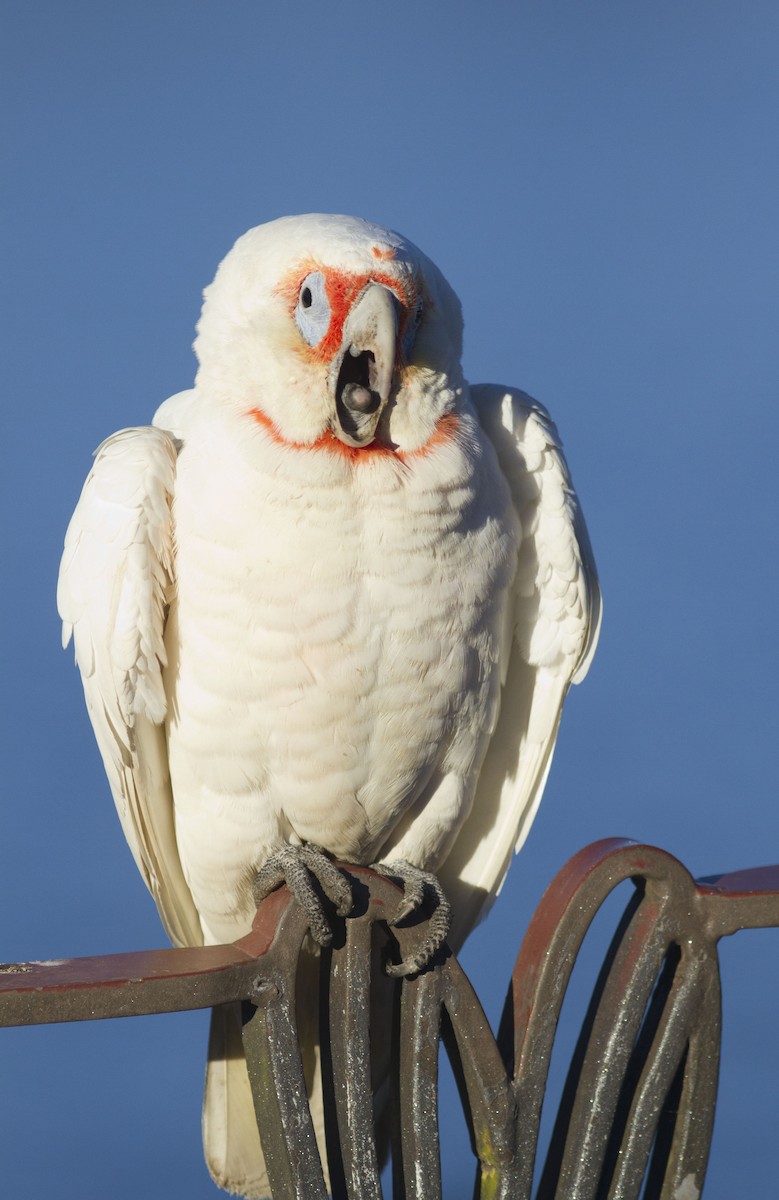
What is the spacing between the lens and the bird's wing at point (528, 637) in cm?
238

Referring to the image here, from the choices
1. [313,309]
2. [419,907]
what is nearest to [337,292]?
[313,309]

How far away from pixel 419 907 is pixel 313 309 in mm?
893

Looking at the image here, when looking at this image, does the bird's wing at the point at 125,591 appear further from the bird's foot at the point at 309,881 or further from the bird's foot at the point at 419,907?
the bird's foot at the point at 419,907

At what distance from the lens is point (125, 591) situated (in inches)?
84.7

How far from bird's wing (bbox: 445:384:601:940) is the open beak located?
0.41m

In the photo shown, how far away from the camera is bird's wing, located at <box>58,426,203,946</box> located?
2.14 meters

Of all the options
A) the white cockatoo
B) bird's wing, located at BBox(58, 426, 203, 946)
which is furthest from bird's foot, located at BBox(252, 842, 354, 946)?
bird's wing, located at BBox(58, 426, 203, 946)

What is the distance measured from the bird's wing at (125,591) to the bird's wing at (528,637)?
1.95ft

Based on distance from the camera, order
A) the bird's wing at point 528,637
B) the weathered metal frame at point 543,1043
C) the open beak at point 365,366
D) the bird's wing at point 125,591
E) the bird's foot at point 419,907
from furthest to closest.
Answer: the bird's wing at point 528,637, the bird's wing at point 125,591, the open beak at point 365,366, the bird's foot at point 419,907, the weathered metal frame at point 543,1043

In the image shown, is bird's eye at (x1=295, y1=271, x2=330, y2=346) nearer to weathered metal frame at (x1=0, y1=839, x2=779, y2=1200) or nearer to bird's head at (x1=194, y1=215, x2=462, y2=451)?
bird's head at (x1=194, y1=215, x2=462, y2=451)

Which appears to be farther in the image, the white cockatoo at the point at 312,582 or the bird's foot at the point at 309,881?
the white cockatoo at the point at 312,582

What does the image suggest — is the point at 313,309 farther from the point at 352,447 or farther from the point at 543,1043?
the point at 543,1043

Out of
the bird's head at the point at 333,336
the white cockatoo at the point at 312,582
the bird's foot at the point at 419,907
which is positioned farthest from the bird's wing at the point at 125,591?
the bird's foot at the point at 419,907

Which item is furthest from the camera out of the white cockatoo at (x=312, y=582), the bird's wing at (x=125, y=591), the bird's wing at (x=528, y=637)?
the bird's wing at (x=528, y=637)
